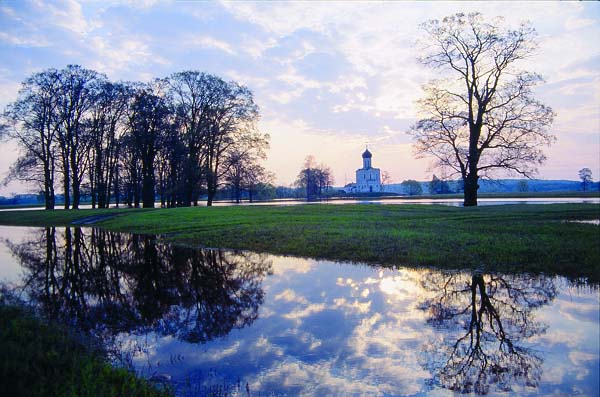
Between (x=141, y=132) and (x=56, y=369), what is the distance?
4425 cm

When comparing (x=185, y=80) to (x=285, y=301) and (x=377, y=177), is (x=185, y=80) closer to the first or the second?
(x=285, y=301)

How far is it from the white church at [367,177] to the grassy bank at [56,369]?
5758 inches

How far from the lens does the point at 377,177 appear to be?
153000 mm

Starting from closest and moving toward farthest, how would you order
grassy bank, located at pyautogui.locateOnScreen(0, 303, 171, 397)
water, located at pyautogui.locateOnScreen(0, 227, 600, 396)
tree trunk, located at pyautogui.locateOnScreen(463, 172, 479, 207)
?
grassy bank, located at pyautogui.locateOnScreen(0, 303, 171, 397), water, located at pyautogui.locateOnScreen(0, 227, 600, 396), tree trunk, located at pyautogui.locateOnScreen(463, 172, 479, 207)

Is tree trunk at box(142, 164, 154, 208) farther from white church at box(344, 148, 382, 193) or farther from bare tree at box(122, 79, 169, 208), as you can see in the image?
white church at box(344, 148, 382, 193)

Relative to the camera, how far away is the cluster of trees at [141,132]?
4419 cm

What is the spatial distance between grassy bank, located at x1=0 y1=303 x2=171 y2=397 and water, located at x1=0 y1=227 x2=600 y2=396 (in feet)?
2.10

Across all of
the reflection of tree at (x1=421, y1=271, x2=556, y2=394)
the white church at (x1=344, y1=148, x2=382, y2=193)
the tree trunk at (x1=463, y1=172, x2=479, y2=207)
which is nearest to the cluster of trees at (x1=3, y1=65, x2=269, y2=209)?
the tree trunk at (x1=463, y1=172, x2=479, y2=207)

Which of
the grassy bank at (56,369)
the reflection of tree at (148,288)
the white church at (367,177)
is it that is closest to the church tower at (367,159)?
the white church at (367,177)

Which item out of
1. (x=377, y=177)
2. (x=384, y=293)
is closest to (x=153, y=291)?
(x=384, y=293)

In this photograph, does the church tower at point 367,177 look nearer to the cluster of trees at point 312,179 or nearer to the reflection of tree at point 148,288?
the cluster of trees at point 312,179

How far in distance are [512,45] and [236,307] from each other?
102 feet

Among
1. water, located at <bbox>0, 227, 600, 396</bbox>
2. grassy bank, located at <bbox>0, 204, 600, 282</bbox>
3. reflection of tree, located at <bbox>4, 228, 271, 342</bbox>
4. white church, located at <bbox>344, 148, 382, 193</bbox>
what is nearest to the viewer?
water, located at <bbox>0, 227, 600, 396</bbox>

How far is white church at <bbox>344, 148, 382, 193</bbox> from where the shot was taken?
494 ft
